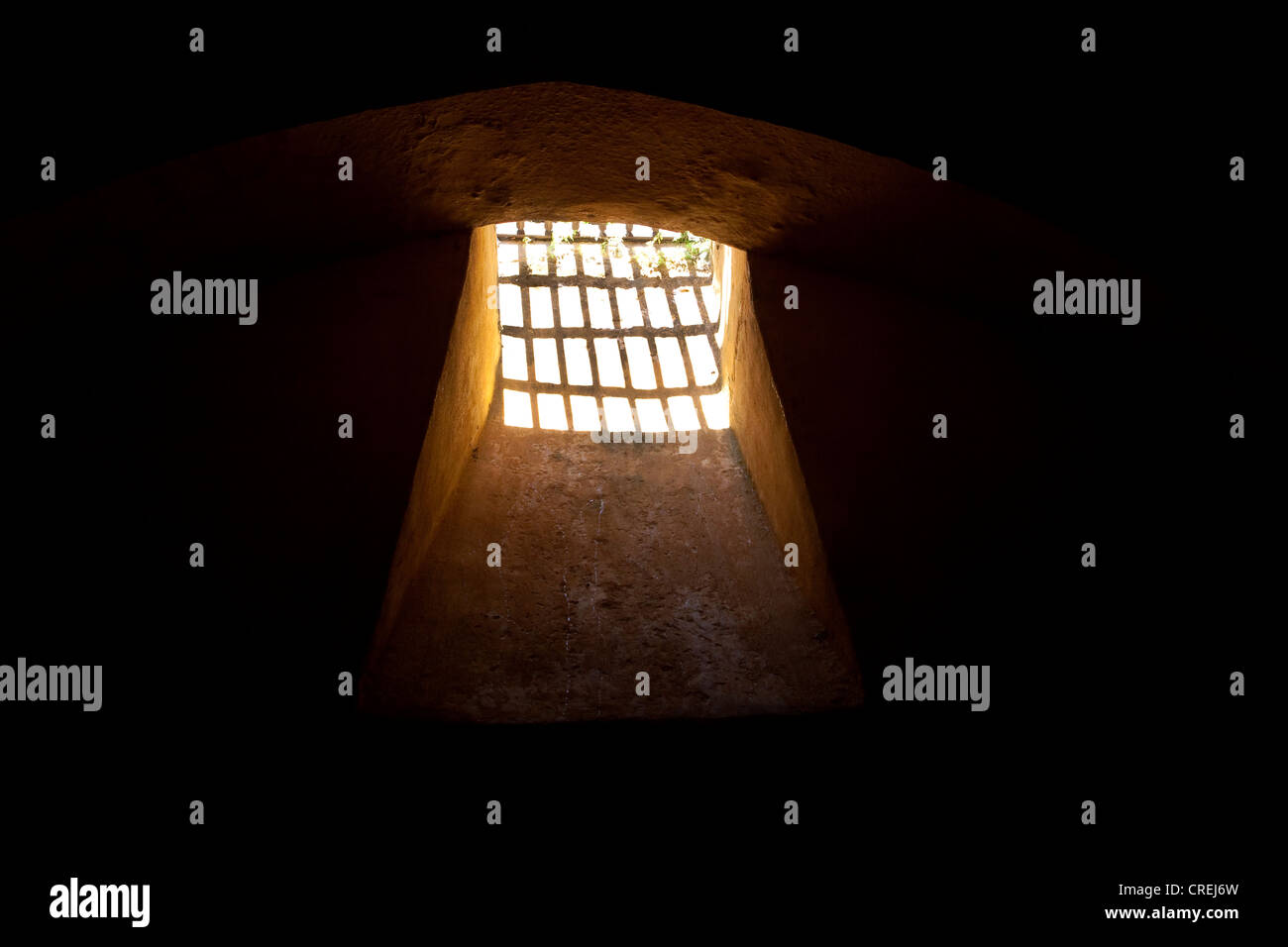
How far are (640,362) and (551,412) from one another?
58 centimetres

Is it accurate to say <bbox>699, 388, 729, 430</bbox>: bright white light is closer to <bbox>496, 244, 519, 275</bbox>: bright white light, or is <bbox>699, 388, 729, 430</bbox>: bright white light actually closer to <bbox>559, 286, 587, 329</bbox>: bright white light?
<bbox>559, 286, 587, 329</bbox>: bright white light

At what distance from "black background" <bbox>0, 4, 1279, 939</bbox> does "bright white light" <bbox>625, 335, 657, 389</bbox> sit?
5.79 ft

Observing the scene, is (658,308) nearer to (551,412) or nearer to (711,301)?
(711,301)

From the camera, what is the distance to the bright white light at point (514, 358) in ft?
14.4

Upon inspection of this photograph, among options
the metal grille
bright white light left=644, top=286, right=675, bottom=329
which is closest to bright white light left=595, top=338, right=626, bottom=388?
the metal grille

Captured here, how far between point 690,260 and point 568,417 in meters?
1.23

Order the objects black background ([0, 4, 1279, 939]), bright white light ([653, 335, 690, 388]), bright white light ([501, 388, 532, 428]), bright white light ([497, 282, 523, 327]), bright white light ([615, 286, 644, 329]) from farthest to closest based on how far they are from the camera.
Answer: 1. bright white light ([615, 286, 644, 329])
2. bright white light ([497, 282, 523, 327])
3. bright white light ([653, 335, 690, 388])
4. bright white light ([501, 388, 532, 428])
5. black background ([0, 4, 1279, 939])

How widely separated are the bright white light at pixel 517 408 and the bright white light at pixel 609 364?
0.41 metres

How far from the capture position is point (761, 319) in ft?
9.84

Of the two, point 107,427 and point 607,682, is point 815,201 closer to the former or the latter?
point 607,682

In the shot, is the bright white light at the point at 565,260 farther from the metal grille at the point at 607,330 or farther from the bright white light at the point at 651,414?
the bright white light at the point at 651,414

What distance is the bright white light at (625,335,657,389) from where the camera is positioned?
4.51 meters

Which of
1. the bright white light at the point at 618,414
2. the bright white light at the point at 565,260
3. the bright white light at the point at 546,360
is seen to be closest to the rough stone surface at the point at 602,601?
the bright white light at the point at 618,414

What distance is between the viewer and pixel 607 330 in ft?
15.7
